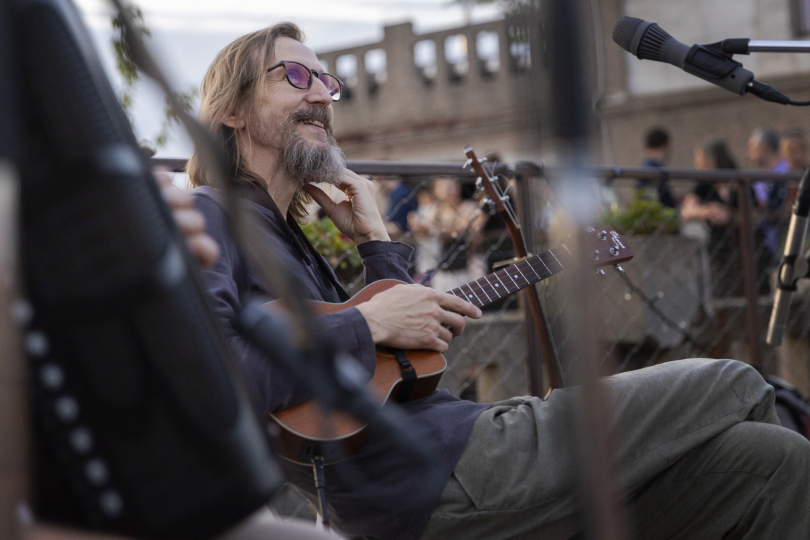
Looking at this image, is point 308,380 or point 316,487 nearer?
point 308,380

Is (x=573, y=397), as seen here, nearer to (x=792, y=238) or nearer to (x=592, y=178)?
(x=592, y=178)

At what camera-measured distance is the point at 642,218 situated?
13.9 ft

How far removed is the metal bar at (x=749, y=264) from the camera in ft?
12.8

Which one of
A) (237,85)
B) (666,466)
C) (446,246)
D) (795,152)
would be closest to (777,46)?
(666,466)

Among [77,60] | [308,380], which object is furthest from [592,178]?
[77,60]

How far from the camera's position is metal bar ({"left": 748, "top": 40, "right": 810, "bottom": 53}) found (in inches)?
71.4

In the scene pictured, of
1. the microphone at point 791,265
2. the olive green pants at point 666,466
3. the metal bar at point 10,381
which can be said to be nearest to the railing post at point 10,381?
the metal bar at point 10,381

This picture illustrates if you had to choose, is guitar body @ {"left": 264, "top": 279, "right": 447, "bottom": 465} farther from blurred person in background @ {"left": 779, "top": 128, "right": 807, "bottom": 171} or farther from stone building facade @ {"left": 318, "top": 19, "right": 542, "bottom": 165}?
stone building facade @ {"left": 318, "top": 19, "right": 542, "bottom": 165}

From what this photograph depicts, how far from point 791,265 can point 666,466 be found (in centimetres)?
117

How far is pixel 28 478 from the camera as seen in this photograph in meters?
0.59

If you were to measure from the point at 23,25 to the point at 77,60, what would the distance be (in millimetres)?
44

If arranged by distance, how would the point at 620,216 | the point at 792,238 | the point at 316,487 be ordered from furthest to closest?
the point at 620,216, the point at 792,238, the point at 316,487

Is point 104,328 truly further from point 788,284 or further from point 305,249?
point 788,284

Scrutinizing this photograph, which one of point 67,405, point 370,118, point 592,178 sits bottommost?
point 370,118
